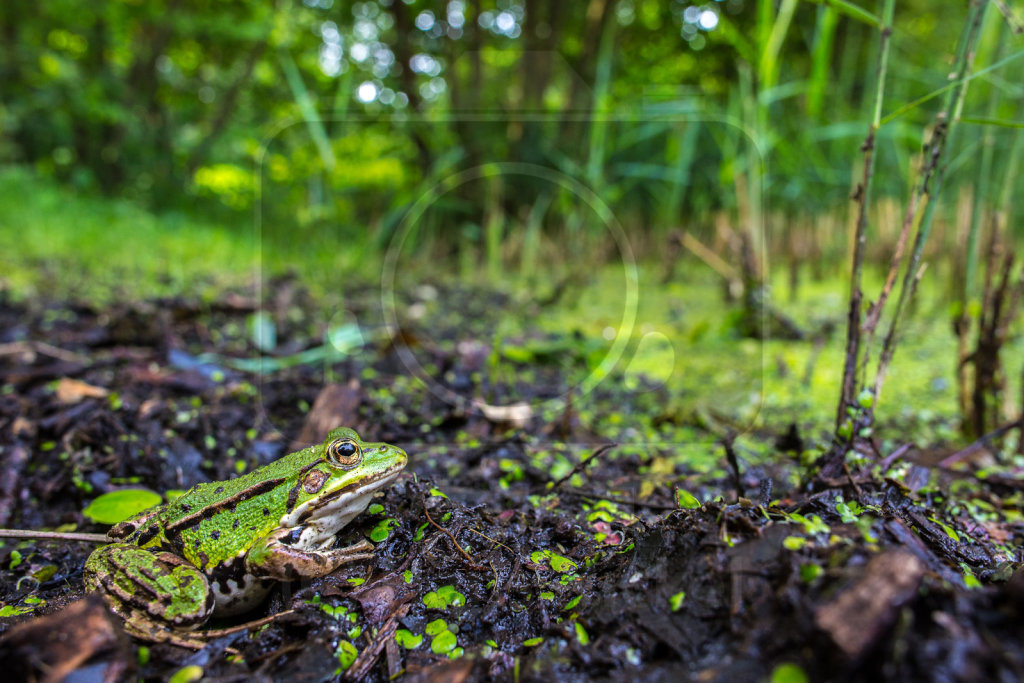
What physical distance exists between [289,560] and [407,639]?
27 cm

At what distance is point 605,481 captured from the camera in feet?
5.62

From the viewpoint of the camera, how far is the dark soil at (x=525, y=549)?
0.79 meters

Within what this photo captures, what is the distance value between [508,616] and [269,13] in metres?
7.73

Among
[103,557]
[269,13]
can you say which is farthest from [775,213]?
[269,13]

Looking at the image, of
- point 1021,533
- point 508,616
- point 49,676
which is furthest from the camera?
point 1021,533

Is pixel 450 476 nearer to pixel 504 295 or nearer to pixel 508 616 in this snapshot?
pixel 508 616

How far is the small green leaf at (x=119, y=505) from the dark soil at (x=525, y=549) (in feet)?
0.27

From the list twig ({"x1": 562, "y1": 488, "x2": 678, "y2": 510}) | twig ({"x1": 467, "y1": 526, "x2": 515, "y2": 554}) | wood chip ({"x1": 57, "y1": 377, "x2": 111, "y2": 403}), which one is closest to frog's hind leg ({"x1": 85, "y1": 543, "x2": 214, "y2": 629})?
twig ({"x1": 467, "y1": 526, "x2": 515, "y2": 554})

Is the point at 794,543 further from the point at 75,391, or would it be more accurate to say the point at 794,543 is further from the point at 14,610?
the point at 75,391

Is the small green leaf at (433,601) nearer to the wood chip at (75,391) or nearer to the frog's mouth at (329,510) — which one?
the frog's mouth at (329,510)

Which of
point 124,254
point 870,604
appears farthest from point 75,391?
point 124,254

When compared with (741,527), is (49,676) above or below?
below

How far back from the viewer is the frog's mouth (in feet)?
4.05

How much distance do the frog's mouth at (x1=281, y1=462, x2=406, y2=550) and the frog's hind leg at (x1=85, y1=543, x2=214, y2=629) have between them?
7.5 inches
